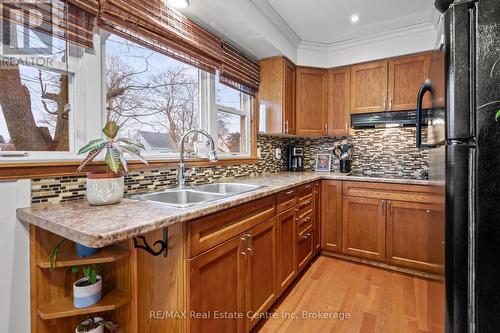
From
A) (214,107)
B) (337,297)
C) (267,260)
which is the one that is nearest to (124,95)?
(214,107)

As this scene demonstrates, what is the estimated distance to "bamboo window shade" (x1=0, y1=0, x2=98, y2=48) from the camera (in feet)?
3.33

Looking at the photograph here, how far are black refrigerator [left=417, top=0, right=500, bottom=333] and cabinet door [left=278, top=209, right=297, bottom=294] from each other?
1187mm

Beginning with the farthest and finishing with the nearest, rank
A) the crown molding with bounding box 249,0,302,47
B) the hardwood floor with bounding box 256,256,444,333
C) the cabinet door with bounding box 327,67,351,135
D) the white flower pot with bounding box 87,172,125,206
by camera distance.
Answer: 1. the cabinet door with bounding box 327,67,351,135
2. the crown molding with bounding box 249,0,302,47
3. the hardwood floor with bounding box 256,256,444,333
4. the white flower pot with bounding box 87,172,125,206

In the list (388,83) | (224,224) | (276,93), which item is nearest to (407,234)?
(388,83)

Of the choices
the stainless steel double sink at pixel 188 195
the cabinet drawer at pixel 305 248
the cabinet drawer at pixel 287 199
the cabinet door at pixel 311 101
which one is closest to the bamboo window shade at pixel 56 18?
the stainless steel double sink at pixel 188 195

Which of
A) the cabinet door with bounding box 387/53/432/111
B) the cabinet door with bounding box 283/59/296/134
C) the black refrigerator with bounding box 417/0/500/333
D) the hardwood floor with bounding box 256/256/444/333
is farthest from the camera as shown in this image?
the cabinet door with bounding box 283/59/296/134

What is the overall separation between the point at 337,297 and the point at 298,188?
947 mm

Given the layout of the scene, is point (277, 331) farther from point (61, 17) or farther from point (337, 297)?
point (61, 17)

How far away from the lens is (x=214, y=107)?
2.23m

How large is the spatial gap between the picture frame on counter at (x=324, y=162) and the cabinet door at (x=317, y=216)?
60 centimetres

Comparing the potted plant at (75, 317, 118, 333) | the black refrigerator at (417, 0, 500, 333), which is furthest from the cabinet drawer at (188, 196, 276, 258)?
the black refrigerator at (417, 0, 500, 333)

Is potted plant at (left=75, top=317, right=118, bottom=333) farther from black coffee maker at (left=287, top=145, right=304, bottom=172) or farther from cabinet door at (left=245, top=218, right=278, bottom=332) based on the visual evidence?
black coffee maker at (left=287, top=145, right=304, bottom=172)

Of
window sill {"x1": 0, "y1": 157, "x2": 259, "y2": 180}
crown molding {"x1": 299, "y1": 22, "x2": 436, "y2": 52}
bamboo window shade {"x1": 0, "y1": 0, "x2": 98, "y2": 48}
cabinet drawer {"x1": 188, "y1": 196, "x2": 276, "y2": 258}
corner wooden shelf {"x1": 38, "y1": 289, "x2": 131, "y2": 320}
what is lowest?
corner wooden shelf {"x1": 38, "y1": 289, "x2": 131, "y2": 320}
